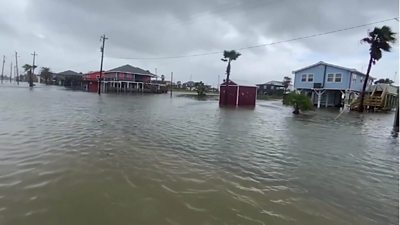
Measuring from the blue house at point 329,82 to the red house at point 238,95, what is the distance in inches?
357

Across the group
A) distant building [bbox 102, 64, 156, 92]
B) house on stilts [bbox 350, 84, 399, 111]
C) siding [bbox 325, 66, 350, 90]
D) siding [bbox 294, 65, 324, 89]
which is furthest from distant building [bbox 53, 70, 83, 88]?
house on stilts [bbox 350, 84, 399, 111]

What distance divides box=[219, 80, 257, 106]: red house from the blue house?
9.07 meters

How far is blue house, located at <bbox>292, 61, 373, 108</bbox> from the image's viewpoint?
3978 cm

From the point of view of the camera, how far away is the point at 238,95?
130 feet

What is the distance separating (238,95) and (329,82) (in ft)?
43.6

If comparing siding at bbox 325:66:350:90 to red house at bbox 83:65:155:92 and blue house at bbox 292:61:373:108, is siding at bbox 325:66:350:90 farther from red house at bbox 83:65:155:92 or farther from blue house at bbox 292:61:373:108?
red house at bbox 83:65:155:92

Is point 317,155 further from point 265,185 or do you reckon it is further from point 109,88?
point 109,88

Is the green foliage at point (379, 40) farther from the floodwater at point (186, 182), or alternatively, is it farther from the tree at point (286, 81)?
the tree at point (286, 81)

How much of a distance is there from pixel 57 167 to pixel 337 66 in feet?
134

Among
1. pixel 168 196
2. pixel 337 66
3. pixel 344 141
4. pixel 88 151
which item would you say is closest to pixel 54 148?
pixel 88 151

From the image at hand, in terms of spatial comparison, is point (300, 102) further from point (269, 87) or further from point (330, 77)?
point (269, 87)

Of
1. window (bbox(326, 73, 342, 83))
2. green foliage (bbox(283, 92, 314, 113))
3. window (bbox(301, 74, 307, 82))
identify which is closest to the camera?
green foliage (bbox(283, 92, 314, 113))

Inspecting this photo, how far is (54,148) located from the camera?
822 centimetres

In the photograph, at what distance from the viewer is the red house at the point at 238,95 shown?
3969 centimetres
